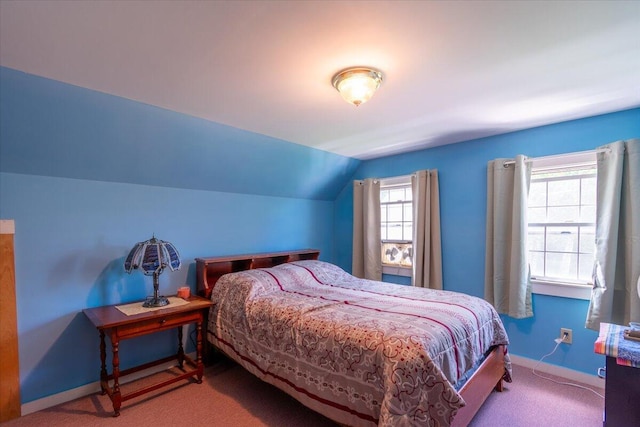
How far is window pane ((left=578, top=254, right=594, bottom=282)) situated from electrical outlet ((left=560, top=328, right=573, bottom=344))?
0.47 meters

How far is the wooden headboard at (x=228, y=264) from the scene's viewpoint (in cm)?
287

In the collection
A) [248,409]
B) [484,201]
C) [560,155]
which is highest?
[560,155]

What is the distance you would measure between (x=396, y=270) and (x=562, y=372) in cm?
180

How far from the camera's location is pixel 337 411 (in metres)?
1.68

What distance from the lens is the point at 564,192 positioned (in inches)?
109

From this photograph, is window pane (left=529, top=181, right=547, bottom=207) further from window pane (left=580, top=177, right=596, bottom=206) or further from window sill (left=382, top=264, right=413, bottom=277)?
window sill (left=382, top=264, right=413, bottom=277)

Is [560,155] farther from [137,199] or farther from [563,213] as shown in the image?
[137,199]

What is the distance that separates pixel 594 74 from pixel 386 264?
8.97ft

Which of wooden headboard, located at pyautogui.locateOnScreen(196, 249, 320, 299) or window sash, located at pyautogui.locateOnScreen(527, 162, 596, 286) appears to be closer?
window sash, located at pyautogui.locateOnScreen(527, 162, 596, 286)

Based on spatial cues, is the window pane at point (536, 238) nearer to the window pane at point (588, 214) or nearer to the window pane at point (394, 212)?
the window pane at point (588, 214)

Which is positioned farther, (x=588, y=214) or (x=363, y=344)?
(x=588, y=214)

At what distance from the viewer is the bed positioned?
1462 millimetres

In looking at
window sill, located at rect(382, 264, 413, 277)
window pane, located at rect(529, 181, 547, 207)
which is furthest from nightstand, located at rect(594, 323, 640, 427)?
window sill, located at rect(382, 264, 413, 277)

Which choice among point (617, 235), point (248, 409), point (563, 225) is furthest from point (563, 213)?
point (248, 409)
